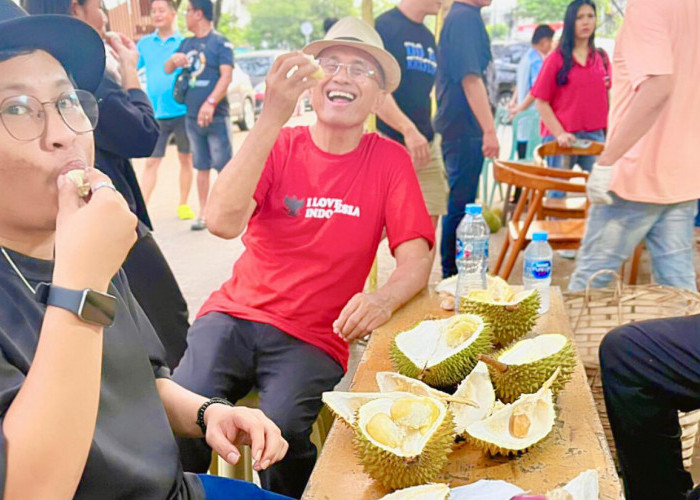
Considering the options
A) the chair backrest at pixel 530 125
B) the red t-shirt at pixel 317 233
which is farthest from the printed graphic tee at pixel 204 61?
the red t-shirt at pixel 317 233

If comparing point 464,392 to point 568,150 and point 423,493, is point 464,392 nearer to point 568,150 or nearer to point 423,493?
point 423,493

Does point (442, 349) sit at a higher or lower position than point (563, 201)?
higher

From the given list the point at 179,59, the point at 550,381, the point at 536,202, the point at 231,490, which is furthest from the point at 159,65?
the point at 550,381

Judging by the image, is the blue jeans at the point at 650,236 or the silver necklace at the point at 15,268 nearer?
the silver necklace at the point at 15,268

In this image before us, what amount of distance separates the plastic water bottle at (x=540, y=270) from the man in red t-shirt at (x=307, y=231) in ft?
1.00

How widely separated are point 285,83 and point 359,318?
654 mm

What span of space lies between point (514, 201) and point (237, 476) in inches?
185

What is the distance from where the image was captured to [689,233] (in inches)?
99.3

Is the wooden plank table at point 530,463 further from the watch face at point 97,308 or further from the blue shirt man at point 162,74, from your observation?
the blue shirt man at point 162,74

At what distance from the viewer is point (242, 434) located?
1.29 meters

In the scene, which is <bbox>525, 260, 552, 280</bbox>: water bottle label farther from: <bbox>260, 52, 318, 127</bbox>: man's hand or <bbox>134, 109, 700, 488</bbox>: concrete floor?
<bbox>134, 109, 700, 488</bbox>: concrete floor

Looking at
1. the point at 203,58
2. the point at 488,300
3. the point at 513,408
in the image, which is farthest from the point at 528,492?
the point at 203,58

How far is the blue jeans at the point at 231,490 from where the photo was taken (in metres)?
1.28

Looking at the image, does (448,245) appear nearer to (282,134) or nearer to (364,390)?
(282,134)
